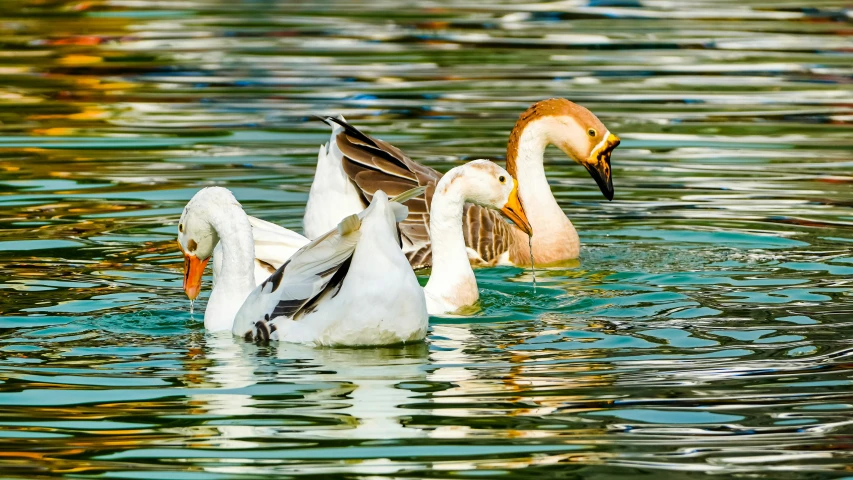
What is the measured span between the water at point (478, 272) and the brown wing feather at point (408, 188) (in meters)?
0.31

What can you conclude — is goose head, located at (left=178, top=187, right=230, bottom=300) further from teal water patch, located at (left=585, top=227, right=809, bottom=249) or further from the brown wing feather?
teal water patch, located at (left=585, top=227, right=809, bottom=249)

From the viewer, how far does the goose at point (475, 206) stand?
34.0ft

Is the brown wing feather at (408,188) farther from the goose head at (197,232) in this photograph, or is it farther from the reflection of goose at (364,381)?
the reflection of goose at (364,381)

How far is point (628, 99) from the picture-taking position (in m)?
17.3

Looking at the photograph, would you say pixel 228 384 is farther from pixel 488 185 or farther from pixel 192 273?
pixel 488 185

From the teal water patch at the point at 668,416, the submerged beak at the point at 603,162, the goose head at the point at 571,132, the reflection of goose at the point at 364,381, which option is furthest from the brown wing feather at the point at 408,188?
the teal water patch at the point at 668,416

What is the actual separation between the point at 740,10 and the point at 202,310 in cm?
1751

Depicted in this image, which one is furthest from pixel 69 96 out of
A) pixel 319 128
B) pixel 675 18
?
pixel 675 18

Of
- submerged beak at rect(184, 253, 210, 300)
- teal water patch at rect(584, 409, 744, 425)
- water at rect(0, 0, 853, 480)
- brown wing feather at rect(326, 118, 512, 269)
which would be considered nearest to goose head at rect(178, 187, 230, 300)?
submerged beak at rect(184, 253, 210, 300)

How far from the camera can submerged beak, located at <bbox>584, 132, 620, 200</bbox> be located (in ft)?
36.7

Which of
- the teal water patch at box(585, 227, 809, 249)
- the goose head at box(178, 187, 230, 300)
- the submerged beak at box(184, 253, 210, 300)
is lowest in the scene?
the teal water patch at box(585, 227, 809, 249)

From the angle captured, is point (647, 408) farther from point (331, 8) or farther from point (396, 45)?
point (331, 8)

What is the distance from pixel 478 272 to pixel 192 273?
2571mm

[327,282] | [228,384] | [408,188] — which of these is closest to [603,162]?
[408,188]
